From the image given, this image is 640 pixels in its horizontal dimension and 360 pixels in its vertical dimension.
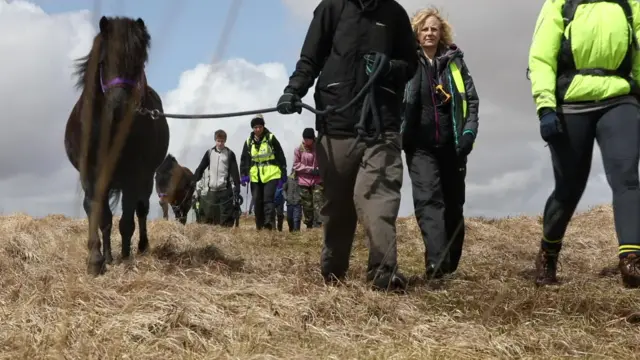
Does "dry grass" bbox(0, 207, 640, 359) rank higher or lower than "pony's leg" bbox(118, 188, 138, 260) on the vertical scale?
lower

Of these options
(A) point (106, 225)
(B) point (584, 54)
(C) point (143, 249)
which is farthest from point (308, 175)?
(B) point (584, 54)

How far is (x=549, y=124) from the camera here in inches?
186

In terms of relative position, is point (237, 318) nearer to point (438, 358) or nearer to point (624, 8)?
point (438, 358)

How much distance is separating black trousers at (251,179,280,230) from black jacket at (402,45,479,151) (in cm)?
710

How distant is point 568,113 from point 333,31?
1.67m

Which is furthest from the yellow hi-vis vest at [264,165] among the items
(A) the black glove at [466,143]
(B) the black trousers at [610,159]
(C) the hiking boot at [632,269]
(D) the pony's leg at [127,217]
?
(C) the hiking boot at [632,269]

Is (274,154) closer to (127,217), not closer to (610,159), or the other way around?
(127,217)

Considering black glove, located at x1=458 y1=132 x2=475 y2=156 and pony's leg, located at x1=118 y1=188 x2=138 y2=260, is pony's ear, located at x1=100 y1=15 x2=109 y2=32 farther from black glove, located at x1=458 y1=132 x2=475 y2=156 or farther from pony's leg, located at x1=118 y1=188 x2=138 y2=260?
black glove, located at x1=458 y1=132 x2=475 y2=156

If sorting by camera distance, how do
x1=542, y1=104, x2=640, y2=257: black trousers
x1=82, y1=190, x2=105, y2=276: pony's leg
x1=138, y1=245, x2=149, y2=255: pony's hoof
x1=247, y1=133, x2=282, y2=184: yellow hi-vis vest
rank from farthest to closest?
1. x1=247, y1=133, x2=282, y2=184: yellow hi-vis vest
2. x1=138, y1=245, x2=149, y2=255: pony's hoof
3. x1=82, y1=190, x2=105, y2=276: pony's leg
4. x1=542, y1=104, x2=640, y2=257: black trousers

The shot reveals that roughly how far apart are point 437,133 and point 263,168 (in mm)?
7247

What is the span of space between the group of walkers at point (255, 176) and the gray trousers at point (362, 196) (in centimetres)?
717

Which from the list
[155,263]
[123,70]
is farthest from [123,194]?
[123,70]

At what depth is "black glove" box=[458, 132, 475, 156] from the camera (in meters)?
5.53

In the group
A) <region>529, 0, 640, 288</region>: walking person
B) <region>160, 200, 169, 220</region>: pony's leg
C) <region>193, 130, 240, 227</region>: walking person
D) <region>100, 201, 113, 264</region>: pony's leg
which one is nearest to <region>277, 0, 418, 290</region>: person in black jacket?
<region>529, 0, 640, 288</region>: walking person
